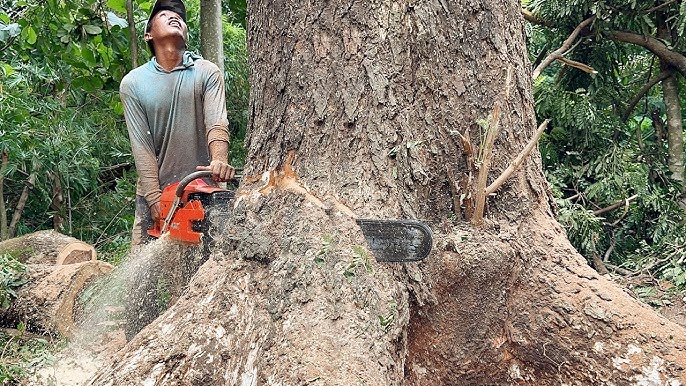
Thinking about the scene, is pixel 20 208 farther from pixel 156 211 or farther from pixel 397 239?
pixel 397 239

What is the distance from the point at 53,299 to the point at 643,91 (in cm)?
412

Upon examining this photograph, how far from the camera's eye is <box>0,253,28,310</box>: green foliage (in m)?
4.28

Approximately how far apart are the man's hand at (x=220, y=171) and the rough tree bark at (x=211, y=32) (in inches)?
69.4

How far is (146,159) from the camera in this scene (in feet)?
12.3

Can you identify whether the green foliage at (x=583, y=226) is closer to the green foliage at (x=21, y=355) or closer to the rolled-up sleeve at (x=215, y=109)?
the rolled-up sleeve at (x=215, y=109)

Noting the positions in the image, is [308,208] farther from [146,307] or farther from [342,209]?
[146,307]

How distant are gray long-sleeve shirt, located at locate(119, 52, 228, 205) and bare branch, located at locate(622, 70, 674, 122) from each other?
2.97 metres

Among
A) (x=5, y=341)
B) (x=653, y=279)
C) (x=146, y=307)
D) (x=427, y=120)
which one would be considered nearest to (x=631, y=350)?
(x=427, y=120)

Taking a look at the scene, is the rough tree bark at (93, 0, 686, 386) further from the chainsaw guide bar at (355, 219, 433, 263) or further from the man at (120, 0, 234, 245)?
the man at (120, 0, 234, 245)

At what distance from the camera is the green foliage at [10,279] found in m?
4.28

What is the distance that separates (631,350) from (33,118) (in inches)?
213

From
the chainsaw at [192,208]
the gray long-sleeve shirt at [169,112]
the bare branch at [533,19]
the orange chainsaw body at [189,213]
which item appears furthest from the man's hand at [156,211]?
the bare branch at [533,19]

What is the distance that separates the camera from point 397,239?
1.87 meters

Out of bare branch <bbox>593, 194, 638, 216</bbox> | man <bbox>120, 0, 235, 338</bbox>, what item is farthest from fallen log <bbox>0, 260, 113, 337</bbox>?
bare branch <bbox>593, 194, 638, 216</bbox>
